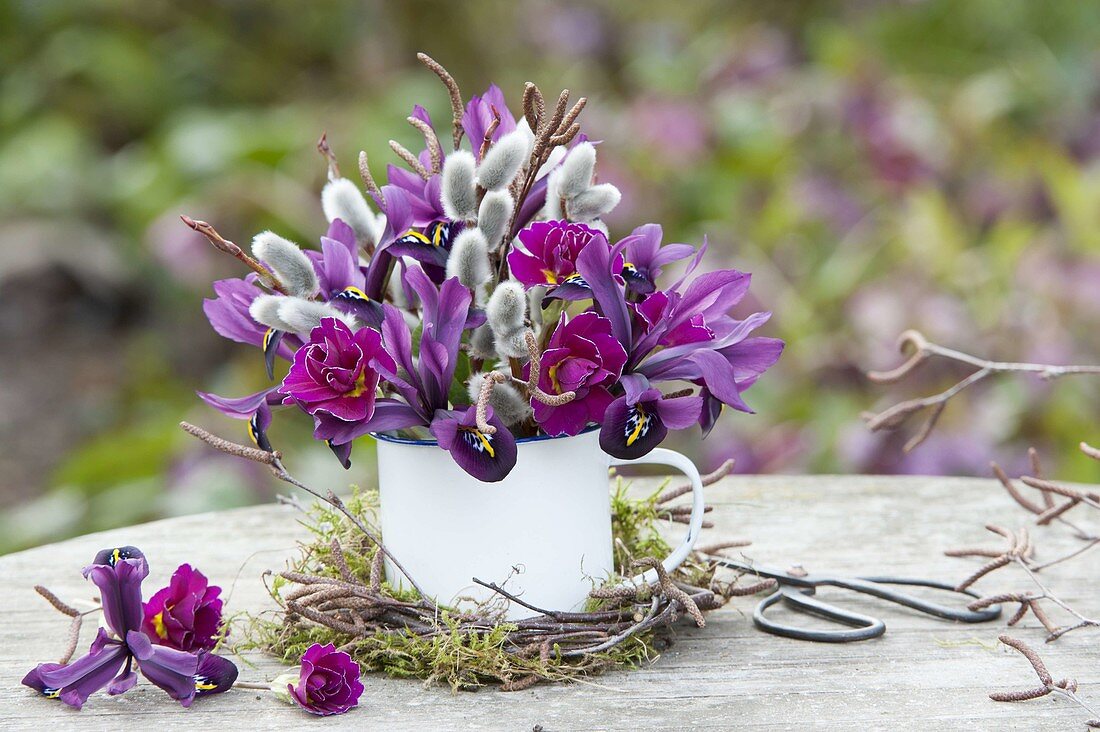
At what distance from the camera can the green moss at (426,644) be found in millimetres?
957

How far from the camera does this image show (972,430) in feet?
6.77

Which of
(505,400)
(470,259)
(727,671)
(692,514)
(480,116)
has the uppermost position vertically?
Result: (480,116)

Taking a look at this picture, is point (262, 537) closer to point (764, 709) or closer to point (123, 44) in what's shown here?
point (764, 709)

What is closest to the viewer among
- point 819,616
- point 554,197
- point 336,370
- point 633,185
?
point 336,370

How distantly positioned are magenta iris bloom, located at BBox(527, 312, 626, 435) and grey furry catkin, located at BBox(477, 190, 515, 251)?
10 cm

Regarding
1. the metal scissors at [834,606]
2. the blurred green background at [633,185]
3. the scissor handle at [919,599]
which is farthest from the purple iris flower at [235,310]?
the blurred green background at [633,185]

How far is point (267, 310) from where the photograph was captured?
0.93 meters

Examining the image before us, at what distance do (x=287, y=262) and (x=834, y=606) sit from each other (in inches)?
23.4

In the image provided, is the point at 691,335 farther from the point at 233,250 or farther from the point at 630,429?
the point at 233,250

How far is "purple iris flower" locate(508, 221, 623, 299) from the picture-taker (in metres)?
0.92

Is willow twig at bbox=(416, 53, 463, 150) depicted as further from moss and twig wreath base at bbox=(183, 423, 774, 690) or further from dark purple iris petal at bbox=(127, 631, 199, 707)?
dark purple iris petal at bbox=(127, 631, 199, 707)

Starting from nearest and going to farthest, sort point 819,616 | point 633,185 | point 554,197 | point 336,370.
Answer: point 336,370
point 554,197
point 819,616
point 633,185

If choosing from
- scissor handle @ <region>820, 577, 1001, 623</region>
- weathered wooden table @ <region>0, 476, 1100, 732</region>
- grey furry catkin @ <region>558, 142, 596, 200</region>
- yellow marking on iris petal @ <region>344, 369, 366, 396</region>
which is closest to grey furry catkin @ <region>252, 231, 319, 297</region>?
yellow marking on iris petal @ <region>344, 369, 366, 396</region>

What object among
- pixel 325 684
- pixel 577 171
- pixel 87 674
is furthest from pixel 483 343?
pixel 87 674
